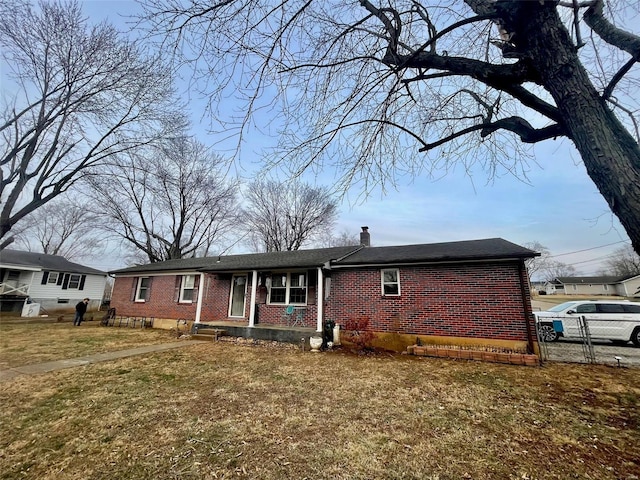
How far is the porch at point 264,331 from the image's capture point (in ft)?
33.0

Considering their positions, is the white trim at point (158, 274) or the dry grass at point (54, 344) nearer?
the dry grass at point (54, 344)

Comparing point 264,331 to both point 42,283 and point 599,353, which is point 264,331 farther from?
point 42,283

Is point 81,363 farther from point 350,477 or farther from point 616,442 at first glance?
point 616,442

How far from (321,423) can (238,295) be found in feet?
33.7

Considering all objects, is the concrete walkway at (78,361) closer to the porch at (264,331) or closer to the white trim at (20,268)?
the porch at (264,331)

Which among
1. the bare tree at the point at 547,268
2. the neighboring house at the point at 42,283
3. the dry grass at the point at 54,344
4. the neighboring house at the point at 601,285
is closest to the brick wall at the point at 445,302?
Answer: the dry grass at the point at 54,344

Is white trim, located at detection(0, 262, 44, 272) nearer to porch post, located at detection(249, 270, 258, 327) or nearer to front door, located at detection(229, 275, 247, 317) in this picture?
front door, located at detection(229, 275, 247, 317)

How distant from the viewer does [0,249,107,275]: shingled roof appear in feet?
66.5

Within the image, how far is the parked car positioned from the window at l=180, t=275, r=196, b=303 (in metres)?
15.6

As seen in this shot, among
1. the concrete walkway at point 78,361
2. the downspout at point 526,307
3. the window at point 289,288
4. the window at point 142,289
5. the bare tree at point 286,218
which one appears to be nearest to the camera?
the concrete walkway at point 78,361

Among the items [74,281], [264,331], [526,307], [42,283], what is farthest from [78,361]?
[74,281]

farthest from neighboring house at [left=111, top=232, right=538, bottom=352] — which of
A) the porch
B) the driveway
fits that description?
the driveway

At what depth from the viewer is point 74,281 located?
23438mm

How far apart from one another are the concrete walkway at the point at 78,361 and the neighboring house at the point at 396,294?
3.02 metres
